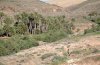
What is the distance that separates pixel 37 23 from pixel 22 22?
13.3 ft

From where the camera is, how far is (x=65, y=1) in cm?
18650

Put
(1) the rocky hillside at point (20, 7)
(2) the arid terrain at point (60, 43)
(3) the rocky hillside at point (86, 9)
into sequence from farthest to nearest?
(3) the rocky hillside at point (86, 9) → (1) the rocky hillside at point (20, 7) → (2) the arid terrain at point (60, 43)

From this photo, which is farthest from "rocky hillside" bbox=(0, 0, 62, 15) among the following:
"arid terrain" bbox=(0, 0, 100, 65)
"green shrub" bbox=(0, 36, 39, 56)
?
"green shrub" bbox=(0, 36, 39, 56)

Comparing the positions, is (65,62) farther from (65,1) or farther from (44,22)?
(65,1)

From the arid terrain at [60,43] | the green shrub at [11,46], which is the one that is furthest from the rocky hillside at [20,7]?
the green shrub at [11,46]

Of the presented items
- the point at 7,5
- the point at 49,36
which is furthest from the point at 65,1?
the point at 49,36

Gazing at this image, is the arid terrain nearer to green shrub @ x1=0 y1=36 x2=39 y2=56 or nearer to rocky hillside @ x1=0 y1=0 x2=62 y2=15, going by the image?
rocky hillside @ x1=0 y1=0 x2=62 y2=15

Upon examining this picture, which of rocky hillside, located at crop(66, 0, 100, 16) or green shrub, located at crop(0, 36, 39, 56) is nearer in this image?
green shrub, located at crop(0, 36, 39, 56)

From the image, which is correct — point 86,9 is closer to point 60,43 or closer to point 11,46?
point 60,43

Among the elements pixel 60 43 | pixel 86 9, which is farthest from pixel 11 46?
pixel 86 9

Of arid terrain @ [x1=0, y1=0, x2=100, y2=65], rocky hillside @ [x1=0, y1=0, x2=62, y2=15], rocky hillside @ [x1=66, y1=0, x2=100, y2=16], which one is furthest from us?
rocky hillside @ [x1=66, y1=0, x2=100, y2=16]

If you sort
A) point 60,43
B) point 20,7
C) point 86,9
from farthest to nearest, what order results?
point 86,9, point 20,7, point 60,43

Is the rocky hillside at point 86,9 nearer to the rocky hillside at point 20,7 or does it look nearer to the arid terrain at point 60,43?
the arid terrain at point 60,43

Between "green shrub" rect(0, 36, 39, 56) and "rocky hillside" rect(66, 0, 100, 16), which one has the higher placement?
"green shrub" rect(0, 36, 39, 56)
